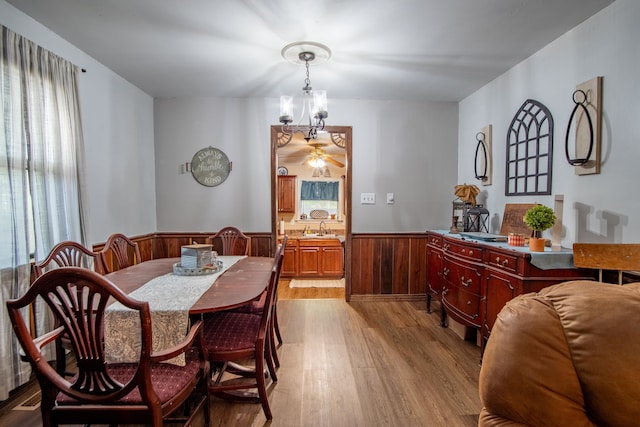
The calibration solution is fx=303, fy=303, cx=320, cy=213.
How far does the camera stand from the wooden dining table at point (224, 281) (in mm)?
1582

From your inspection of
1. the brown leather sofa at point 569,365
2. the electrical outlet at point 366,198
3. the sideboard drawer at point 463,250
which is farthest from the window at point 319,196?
the brown leather sofa at point 569,365

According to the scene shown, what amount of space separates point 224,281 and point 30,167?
4.92 ft

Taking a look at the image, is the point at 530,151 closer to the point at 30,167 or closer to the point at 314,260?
the point at 314,260

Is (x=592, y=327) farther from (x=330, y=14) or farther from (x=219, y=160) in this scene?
(x=219, y=160)

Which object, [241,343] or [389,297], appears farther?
[389,297]

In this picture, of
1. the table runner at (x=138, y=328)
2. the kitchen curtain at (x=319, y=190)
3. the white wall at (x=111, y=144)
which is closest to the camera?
the table runner at (x=138, y=328)

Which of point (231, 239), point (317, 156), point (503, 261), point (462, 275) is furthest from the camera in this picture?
point (317, 156)

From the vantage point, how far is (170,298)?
5.33ft

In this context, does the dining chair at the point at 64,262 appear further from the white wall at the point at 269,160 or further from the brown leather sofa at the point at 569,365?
the brown leather sofa at the point at 569,365

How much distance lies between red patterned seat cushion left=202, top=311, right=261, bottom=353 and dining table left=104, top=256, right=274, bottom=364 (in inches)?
7.6

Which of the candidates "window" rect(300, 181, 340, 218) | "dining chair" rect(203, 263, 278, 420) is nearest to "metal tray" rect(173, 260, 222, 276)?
"dining chair" rect(203, 263, 278, 420)

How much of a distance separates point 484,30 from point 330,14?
1144mm

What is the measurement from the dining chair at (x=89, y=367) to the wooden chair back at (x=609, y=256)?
2.19 metres

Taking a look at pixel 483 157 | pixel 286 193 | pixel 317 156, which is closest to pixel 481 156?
pixel 483 157
